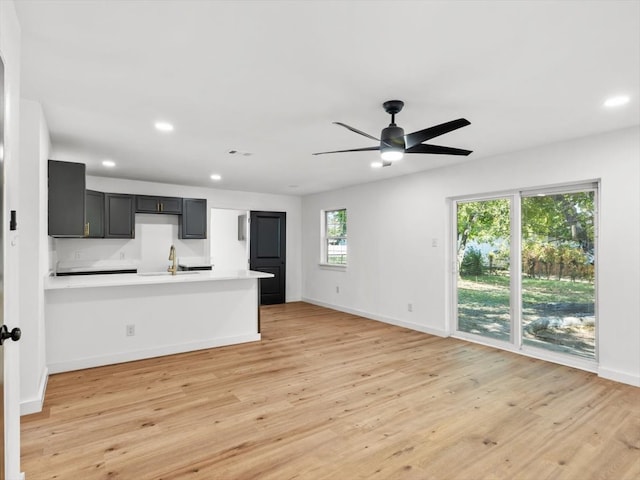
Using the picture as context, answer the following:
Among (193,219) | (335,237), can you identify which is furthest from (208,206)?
(335,237)

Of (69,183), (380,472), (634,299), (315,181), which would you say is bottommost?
(380,472)

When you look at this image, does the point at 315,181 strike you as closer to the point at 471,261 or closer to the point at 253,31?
the point at 471,261

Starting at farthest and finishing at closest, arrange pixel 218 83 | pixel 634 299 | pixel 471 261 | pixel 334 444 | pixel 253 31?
pixel 471 261 < pixel 634 299 < pixel 218 83 < pixel 334 444 < pixel 253 31

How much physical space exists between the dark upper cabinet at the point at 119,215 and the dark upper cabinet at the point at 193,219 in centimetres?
82

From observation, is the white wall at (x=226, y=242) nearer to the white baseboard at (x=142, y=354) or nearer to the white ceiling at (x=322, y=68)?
the white baseboard at (x=142, y=354)

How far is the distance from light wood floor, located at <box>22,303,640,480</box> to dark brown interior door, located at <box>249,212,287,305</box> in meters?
3.45

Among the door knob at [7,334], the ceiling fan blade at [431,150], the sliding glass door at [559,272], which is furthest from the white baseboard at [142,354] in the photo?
the sliding glass door at [559,272]

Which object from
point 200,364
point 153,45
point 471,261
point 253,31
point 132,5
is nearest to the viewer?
point 132,5

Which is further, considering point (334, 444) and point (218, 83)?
point (218, 83)

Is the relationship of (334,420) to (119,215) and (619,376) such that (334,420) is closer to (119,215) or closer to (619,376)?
(619,376)

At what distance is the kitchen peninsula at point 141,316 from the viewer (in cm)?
367

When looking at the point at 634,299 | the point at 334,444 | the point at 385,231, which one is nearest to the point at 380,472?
the point at 334,444

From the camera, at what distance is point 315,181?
20.8ft

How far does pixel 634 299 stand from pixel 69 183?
5.45 meters
